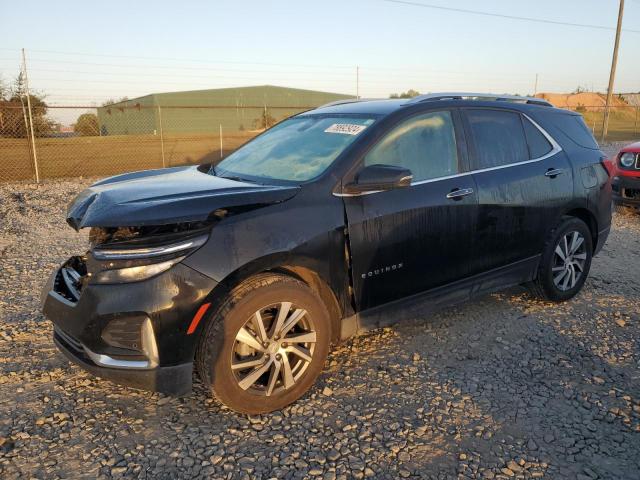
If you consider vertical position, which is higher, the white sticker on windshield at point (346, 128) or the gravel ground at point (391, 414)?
the white sticker on windshield at point (346, 128)

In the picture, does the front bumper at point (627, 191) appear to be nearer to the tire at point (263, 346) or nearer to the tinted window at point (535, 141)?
the tinted window at point (535, 141)

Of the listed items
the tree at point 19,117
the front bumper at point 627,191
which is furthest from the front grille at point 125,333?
the tree at point 19,117

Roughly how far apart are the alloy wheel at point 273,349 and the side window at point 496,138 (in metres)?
1.86

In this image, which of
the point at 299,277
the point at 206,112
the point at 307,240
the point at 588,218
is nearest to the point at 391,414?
the point at 299,277

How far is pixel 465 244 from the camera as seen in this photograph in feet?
12.2

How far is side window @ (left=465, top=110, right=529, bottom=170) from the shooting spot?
3907 mm

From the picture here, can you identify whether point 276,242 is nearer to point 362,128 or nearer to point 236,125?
point 362,128

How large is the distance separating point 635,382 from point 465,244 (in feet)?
4.54

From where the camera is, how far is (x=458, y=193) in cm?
363

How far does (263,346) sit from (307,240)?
0.65 m

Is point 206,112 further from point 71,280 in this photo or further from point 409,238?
point 409,238

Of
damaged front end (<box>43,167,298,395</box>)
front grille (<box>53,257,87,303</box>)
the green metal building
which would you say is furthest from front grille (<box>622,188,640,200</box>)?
the green metal building

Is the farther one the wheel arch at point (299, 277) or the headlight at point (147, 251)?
the wheel arch at point (299, 277)

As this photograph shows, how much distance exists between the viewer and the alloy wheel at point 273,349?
2.84 meters
